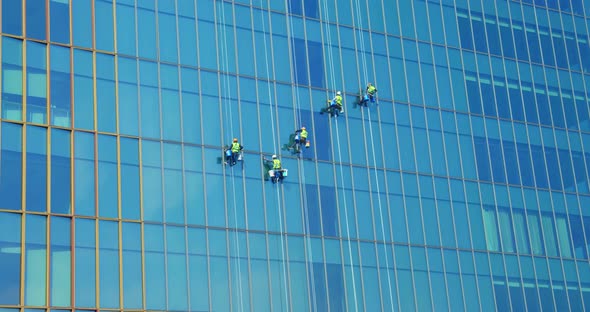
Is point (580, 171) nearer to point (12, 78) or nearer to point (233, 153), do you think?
point (233, 153)

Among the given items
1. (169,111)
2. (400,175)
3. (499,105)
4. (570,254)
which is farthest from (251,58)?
(570,254)

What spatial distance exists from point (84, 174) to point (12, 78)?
200 inches

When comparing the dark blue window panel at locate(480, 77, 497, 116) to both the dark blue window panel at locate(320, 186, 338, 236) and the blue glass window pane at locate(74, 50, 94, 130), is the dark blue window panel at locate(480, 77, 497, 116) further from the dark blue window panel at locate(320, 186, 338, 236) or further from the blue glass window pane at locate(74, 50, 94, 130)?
the blue glass window pane at locate(74, 50, 94, 130)

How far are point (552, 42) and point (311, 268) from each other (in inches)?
933

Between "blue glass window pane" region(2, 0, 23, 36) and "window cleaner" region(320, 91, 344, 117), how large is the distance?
15.7m

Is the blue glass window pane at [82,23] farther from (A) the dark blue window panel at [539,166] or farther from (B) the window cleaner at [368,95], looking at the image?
(A) the dark blue window panel at [539,166]

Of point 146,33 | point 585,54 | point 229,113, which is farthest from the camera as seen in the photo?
point 585,54

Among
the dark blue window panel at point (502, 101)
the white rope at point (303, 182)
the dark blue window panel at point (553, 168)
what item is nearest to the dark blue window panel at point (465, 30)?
the dark blue window panel at point (502, 101)

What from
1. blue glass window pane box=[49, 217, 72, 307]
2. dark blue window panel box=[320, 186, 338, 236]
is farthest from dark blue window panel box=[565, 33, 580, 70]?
blue glass window pane box=[49, 217, 72, 307]

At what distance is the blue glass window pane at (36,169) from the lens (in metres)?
51.8

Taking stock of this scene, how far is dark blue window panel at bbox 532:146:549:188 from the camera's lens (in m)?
68.4

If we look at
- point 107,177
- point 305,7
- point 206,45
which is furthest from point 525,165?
point 107,177

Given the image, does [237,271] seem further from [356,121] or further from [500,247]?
[500,247]

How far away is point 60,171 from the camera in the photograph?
53.0 metres
